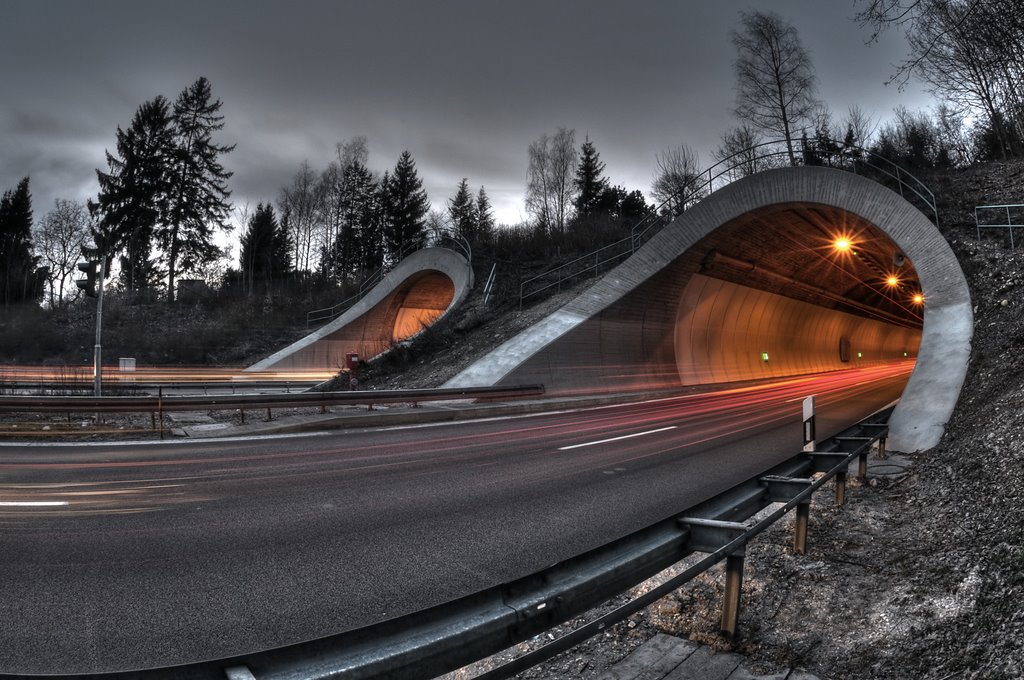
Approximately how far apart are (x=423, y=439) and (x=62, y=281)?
64049 millimetres

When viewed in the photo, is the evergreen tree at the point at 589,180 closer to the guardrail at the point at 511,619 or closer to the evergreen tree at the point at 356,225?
the evergreen tree at the point at 356,225

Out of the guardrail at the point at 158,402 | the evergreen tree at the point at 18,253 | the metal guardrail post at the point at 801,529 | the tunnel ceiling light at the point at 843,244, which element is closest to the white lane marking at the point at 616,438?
the metal guardrail post at the point at 801,529

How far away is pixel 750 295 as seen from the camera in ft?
93.9

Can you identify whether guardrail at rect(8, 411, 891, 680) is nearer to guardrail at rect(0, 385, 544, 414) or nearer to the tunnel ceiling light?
guardrail at rect(0, 385, 544, 414)

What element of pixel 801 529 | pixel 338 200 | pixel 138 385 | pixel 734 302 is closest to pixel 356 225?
pixel 338 200

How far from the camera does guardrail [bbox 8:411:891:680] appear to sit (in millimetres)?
1865

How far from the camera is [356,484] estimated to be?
8.24 m

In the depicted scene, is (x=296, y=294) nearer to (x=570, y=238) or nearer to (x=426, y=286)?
(x=426, y=286)

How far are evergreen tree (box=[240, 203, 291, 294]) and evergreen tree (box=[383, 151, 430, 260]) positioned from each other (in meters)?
12.5

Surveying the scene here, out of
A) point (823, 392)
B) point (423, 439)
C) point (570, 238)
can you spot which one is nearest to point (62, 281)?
point (570, 238)

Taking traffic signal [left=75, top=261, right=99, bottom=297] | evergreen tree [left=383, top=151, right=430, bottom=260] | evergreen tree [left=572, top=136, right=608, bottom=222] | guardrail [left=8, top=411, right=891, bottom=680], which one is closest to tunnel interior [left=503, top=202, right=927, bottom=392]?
traffic signal [left=75, top=261, right=99, bottom=297]

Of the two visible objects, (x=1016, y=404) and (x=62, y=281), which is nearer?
(x=1016, y=404)

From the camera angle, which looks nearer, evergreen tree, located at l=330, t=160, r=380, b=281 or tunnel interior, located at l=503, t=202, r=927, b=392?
tunnel interior, located at l=503, t=202, r=927, b=392

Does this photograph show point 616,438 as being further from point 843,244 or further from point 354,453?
point 843,244
